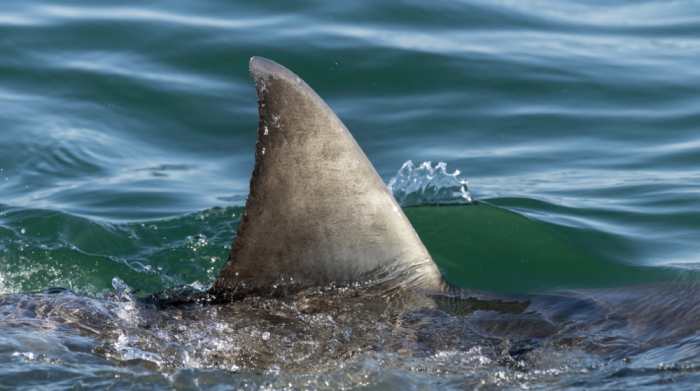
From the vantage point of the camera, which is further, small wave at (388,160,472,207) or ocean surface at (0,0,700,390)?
small wave at (388,160,472,207)

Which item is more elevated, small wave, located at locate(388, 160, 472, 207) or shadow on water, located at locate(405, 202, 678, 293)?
small wave, located at locate(388, 160, 472, 207)

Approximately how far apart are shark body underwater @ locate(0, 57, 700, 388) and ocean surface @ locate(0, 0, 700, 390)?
13mm

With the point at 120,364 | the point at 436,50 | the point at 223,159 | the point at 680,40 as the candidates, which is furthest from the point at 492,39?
the point at 120,364

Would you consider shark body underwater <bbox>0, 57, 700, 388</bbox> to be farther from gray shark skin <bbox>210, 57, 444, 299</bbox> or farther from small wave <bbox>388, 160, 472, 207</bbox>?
small wave <bbox>388, 160, 472, 207</bbox>

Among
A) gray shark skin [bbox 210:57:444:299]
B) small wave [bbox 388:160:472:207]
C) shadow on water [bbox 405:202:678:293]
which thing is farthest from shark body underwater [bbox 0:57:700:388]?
small wave [bbox 388:160:472:207]

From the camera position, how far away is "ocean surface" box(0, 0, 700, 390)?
3643 mm

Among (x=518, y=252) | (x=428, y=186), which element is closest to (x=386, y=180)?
(x=428, y=186)

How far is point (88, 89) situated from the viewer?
26.7ft

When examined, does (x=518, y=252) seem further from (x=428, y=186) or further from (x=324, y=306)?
(x=324, y=306)

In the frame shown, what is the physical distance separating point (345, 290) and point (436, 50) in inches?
196

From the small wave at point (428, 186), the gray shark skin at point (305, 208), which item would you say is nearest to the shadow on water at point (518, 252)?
the small wave at point (428, 186)

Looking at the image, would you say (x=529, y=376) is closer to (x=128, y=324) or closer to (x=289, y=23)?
(x=128, y=324)

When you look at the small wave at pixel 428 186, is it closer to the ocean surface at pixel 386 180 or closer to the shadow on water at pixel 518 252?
the ocean surface at pixel 386 180

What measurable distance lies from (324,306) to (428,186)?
261 centimetres
